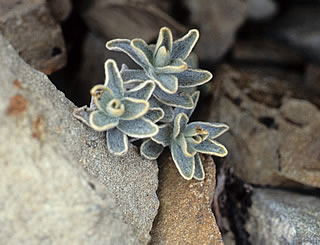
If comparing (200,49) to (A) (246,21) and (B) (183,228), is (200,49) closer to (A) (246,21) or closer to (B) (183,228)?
(A) (246,21)

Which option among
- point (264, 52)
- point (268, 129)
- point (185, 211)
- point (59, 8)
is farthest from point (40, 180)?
point (264, 52)

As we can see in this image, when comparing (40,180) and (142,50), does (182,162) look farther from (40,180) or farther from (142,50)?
(40,180)

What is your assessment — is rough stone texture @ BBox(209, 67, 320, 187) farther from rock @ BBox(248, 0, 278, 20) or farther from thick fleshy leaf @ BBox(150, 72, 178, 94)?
thick fleshy leaf @ BBox(150, 72, 178, 94)

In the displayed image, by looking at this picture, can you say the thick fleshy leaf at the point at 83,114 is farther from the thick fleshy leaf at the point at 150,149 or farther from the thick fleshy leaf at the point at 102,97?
the thick fleshy leaf at the point at 150,149

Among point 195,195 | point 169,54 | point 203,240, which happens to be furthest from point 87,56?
point 203,240

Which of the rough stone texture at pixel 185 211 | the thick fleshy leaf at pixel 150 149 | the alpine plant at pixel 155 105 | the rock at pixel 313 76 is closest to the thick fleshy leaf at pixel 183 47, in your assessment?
the alpine plant at pixel 155 105

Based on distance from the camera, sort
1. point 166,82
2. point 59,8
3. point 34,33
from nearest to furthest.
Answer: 1. point 166,82
2. point 34,33
3. point 59,8
